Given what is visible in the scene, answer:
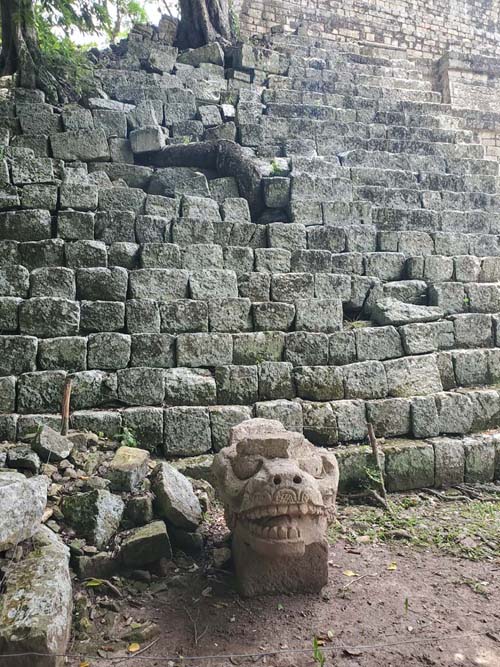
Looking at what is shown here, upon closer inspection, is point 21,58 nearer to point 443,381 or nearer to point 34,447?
point 34,447

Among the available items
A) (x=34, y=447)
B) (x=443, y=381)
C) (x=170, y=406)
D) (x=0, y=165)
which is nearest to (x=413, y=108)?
(x=443, y=381)

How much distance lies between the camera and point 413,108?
11.5 meters

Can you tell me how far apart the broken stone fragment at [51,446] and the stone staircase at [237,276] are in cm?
50

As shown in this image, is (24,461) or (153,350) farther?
(153,350)

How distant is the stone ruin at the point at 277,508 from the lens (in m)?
3.07

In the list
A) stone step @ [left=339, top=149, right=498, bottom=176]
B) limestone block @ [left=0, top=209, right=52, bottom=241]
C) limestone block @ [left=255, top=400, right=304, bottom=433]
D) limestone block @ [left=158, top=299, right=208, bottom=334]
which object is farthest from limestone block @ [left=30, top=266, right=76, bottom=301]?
stone step @ [left=339, top=149, right=498, bottom=176]

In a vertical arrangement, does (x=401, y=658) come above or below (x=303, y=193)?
below

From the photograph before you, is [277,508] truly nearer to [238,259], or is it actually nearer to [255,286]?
[255,286]

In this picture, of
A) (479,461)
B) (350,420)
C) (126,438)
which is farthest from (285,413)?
(479,461)

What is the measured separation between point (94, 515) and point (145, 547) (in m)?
0.43

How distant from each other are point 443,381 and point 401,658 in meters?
3.77

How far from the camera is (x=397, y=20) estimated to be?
54.4 ft

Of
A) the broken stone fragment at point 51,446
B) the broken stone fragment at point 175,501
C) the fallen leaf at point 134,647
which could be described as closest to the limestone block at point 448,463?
the broken stone fragment at point 175,501

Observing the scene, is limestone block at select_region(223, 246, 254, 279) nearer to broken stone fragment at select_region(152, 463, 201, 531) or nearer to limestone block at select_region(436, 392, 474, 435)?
limestone block at select_region(436, 392, 474, 435)
